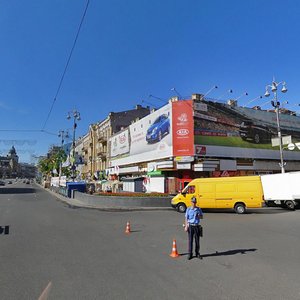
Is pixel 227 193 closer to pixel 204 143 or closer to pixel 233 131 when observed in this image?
pixel 204 143

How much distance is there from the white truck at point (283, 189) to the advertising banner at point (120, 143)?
28669 mm

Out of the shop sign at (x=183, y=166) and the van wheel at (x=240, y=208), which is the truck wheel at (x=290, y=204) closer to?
the van wheel at (x=240, y=208)

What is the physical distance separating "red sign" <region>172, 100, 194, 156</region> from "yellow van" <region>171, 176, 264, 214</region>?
435 inches

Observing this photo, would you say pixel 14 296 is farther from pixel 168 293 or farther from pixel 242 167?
pixel 242 167

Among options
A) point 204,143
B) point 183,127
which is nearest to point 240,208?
point 204,143

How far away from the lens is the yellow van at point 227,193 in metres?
23.3

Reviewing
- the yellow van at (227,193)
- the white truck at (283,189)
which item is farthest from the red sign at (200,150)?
the yellow van at (227,193)

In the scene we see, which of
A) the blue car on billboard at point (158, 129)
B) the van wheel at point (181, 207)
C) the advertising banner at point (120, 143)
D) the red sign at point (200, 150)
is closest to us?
the van wheel at point (181, 207)

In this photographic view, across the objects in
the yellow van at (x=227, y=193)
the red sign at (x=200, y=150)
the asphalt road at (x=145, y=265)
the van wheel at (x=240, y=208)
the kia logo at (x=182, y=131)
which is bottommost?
the asphalt road at (x=145, y=265)

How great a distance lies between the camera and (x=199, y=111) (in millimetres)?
36531

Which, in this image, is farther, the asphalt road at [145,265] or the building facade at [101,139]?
the building facade at [101,139]

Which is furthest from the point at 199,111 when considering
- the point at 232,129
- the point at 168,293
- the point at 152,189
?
the point at 168,293

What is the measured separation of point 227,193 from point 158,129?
59.1 ft

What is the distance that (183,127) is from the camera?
36312 mm
